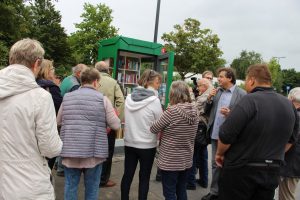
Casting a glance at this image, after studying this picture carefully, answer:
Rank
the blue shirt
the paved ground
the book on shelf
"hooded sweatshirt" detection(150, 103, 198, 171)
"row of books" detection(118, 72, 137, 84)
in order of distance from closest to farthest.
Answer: "hooded sweatshirt" detection(150, 103, 198, 171)
the blue shirt
the paved ground
"row of books" detection(118, 72, 137, 84)
the book on shelf

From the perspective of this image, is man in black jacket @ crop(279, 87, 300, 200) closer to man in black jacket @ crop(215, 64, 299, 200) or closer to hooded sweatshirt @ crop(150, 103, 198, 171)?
man in black jacket @ crop(215, 64, 299, 200)

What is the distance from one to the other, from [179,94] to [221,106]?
109 cm

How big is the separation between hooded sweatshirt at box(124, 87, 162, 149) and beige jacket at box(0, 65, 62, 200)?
169 centimetres

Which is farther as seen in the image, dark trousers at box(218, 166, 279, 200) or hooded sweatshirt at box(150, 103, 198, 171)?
hooded sweatshirt at box(150, 103, 198, 171)

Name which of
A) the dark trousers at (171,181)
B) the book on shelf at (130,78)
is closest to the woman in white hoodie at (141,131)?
Result: the dark trousers at (171,181)

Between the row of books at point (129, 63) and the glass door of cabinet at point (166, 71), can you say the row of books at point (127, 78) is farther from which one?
the glass door of cabinet at point (166, 71)

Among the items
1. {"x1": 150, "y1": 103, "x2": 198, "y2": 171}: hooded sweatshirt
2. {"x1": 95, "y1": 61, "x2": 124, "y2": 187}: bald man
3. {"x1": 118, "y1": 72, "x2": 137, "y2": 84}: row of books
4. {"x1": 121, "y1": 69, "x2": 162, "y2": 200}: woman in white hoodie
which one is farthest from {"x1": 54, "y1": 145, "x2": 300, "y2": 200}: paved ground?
{"x1": 118, "y1": 72, "x2": 137, "y2": 84}: row of books

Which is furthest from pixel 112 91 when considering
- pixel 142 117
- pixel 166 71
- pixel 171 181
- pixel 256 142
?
pixel 166 71

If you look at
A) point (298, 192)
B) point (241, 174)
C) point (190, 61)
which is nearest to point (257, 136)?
point (241, 174)

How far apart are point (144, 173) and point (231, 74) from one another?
1.92 metres

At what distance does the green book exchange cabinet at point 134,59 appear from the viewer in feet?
26.0

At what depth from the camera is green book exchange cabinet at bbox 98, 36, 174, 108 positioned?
7.91m

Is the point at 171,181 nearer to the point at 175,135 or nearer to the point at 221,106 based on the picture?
the point at 175,135

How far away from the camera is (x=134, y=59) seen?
30.6 ft
